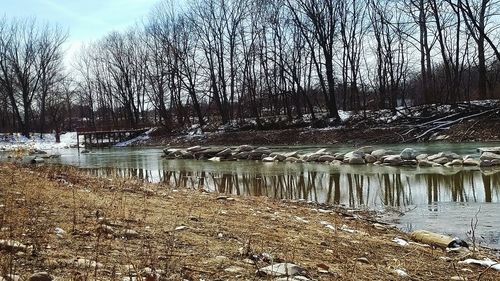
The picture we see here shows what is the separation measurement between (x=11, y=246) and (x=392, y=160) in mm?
16677

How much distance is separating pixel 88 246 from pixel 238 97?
42.4m

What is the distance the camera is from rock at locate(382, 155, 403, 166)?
60.4ft

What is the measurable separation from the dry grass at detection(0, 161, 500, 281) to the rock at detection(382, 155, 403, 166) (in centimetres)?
1095

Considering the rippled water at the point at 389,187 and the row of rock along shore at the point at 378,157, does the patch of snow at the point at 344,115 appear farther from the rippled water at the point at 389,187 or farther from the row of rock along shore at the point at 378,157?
the rippled water at the point at 389,187

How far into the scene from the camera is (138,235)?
5012mm

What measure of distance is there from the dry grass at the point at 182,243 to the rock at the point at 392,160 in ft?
35.9

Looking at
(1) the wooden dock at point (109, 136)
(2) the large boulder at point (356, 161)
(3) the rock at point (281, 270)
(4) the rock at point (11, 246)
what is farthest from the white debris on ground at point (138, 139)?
(3) the rock at point (281, 270)

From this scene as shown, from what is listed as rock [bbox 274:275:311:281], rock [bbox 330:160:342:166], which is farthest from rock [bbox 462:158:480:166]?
rock [bbox 274:275:311:281]

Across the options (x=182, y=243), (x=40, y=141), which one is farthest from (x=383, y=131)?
(x=40, y=141)

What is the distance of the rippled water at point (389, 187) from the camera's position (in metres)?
8.67

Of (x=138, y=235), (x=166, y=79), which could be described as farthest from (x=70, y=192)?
(x=166, y=79)

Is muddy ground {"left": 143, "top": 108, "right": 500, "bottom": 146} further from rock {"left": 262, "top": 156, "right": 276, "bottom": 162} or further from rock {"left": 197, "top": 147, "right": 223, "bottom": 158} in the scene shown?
rock {"left": 262, "top": 156, "right": 276, "bottom": 162}

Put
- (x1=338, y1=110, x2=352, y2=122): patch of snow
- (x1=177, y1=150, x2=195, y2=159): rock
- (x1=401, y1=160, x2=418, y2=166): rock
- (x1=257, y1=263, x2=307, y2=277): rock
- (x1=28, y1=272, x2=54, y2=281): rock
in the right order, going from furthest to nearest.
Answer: (x1=338, y1=110, x2=352, y2=122): patch of snow, (x1=177, y1=150, x2=195, y2=159): rock, (x1=401, y1=160, x2=418, y2=166): rock, (x1=257, y1=263, x2=307, y2=277): rock, (x1=28, y1=272, x2=54, y2=281): rock

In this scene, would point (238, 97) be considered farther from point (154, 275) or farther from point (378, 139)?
point (154, 275)
